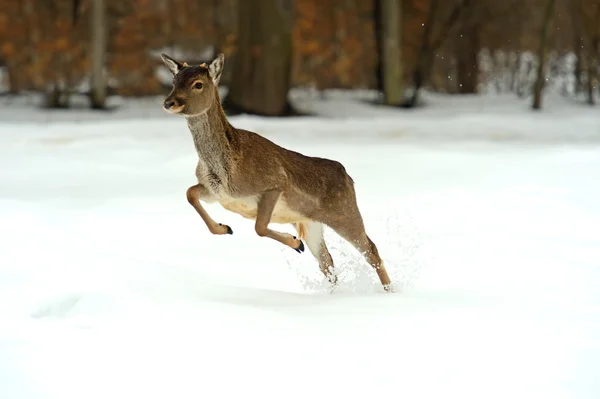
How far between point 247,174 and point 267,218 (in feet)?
1.00

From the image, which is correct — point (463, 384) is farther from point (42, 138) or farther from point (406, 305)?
point (42, 138)

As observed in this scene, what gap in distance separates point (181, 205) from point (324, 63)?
52.6ft

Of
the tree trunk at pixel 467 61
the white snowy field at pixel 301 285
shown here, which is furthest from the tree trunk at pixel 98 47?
the tree trunk at pixel 467 61

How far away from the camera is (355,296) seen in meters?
7.32

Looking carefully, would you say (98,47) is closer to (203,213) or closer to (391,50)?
(391,50)

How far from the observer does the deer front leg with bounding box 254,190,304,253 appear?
6.64 meters

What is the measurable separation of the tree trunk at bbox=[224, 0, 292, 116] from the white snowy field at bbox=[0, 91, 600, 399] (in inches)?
157

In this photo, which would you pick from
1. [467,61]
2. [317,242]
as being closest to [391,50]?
[467,61]

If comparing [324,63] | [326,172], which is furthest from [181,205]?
[324,63]

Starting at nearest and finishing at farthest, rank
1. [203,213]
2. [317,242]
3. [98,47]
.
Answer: [203,213] < [317,242] < [98,47]

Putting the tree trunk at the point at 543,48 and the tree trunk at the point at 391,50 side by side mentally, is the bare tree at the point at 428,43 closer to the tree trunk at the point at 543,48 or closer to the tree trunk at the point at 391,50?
the tree trunk at the point at 391,50

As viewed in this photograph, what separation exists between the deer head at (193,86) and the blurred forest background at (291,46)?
15.4 m

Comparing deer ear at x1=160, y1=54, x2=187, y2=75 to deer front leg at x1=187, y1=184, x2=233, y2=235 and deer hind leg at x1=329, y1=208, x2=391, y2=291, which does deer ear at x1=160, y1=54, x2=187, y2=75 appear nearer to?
deer front leg at x1=187, y1=184, x2=233, y2=235

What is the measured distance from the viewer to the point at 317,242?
779 cm
